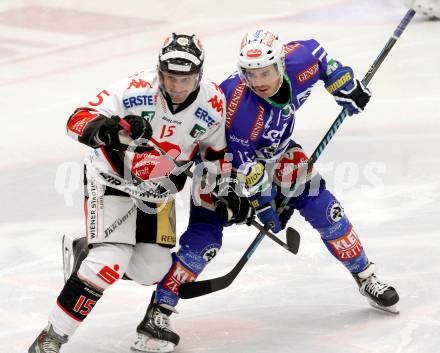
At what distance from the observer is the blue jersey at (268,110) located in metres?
4.25

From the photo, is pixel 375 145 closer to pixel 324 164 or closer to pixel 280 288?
pixel 324 164

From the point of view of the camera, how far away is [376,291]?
4.57 metres

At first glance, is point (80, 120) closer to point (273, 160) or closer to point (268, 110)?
point (268, 110)

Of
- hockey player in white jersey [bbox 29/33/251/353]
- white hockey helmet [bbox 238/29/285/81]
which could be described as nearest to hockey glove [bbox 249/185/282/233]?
hockey player in white jersey [bbox 29/33/251/353]

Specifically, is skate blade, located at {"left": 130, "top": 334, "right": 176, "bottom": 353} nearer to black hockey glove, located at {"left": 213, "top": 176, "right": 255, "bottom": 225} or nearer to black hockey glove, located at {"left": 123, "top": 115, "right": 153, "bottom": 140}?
black hockey glove, located at {"left": 213, "top": 176, "right": 255, "bottom": 225}

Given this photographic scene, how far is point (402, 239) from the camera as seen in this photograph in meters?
5.30

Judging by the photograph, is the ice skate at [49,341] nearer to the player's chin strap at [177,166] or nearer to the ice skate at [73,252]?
the ice skate at [73,252]

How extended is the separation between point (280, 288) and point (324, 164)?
1467mm

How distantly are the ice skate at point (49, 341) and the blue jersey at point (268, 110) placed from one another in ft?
3.15

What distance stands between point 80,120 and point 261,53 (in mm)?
753

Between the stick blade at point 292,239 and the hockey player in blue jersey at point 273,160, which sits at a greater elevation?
the hockey player in blue jersey at point 273,160

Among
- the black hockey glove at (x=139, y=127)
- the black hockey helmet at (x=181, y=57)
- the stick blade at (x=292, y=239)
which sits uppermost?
the black hockey helmet at (x=181, y=57)

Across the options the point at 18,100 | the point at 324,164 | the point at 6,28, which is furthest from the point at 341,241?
the point at 6,28

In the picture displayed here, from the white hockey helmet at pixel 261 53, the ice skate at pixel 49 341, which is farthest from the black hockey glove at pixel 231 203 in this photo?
the ice skate at pixel 49 341
